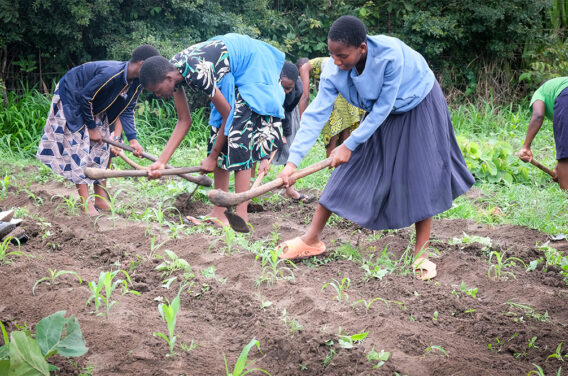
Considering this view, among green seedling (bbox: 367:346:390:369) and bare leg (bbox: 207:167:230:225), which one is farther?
bare leg (bbox: 207:167:230:225)

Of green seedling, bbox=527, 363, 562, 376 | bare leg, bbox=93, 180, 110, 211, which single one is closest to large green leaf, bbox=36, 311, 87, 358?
green seedling, bbox=527, 363, 562, 376

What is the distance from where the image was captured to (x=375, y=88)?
3.55 meters

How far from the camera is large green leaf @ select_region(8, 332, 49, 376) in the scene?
1.92 metres

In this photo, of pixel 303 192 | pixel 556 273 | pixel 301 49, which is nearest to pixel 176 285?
pixel 556 273

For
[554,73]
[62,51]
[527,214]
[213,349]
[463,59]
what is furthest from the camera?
[463,59]

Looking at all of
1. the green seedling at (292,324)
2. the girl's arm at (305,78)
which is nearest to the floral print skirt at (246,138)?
the girl's arm at (305,78)

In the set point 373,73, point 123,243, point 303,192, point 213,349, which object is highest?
point 373,73

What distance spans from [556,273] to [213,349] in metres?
2.50

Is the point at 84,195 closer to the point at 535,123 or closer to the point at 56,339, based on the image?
the point at 56,339

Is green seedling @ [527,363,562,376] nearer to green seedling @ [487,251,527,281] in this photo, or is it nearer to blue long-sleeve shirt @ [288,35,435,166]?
green seedling @ [487,251,527,281]

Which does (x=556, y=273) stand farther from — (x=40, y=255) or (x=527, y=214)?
(x=40, y=255)

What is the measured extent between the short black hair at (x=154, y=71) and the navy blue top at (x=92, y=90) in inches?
28.4

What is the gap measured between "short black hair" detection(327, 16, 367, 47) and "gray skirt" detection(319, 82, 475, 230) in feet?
2.03

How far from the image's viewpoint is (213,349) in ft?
8.79
